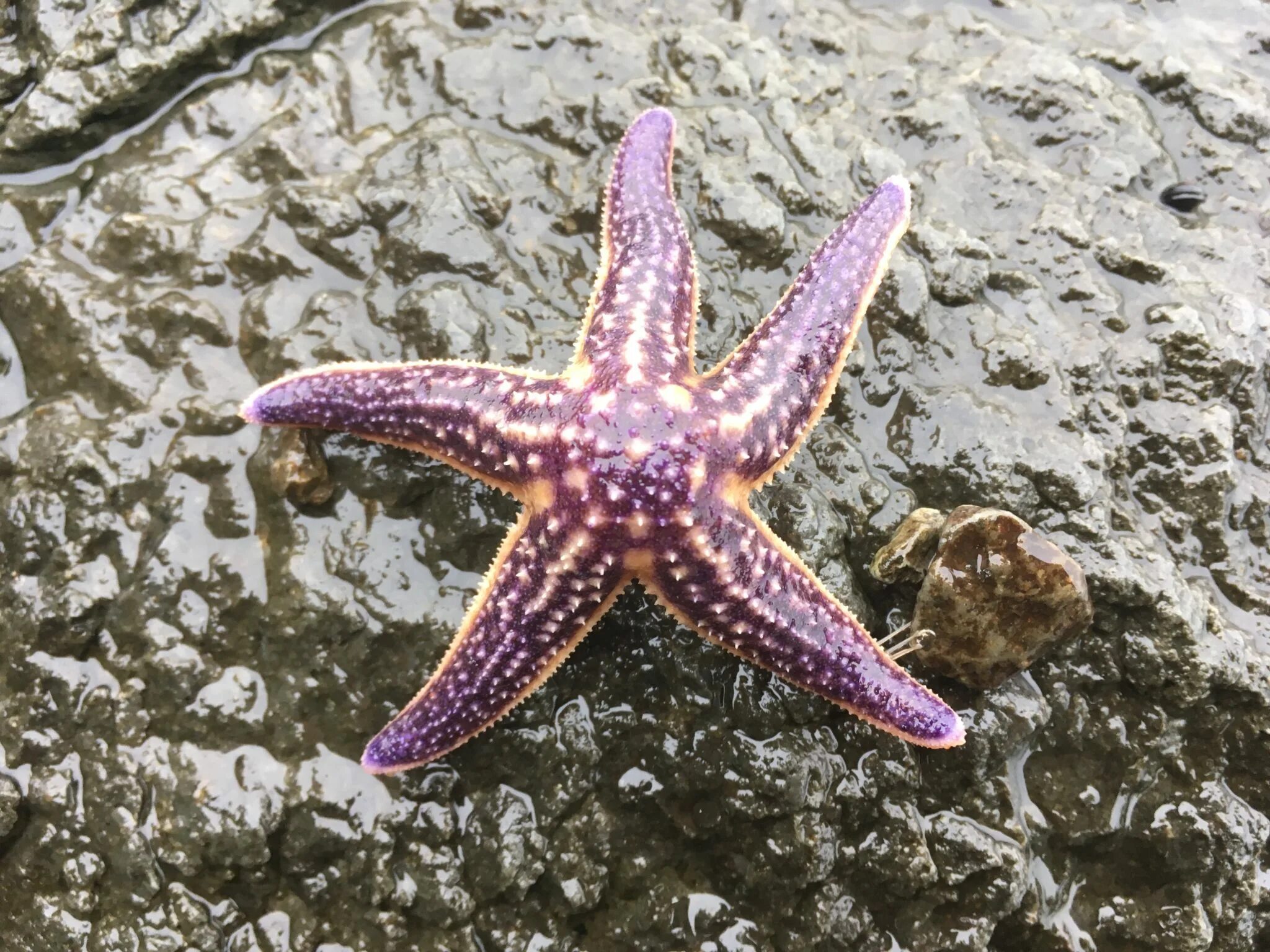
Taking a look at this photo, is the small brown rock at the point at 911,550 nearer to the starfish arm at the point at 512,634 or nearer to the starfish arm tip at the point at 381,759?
the starfish arm at the point at 512,634

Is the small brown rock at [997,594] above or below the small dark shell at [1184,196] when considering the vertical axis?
below

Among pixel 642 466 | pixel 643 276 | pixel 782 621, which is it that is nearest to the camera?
pixel 642 466

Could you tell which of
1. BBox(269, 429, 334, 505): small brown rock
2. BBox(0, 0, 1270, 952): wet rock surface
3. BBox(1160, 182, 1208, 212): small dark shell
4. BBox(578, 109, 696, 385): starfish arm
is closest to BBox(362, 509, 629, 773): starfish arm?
BBox(0, 0, 1270, 952): wet rock surface

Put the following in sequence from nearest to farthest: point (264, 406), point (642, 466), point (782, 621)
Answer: point (642, 466)
point (782, 621)
point (264, 406)

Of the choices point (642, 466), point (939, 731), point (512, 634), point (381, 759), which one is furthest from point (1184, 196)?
point (381, 759)

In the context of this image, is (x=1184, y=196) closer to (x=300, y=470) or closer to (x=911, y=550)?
(x=911, y=550)

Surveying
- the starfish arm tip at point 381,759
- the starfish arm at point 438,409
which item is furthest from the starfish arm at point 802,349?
the starfish arm tip at point 381,759

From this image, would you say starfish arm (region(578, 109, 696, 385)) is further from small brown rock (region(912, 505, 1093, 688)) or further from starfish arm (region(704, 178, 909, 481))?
small brown rock (region(912, 505, 1093, 688))
